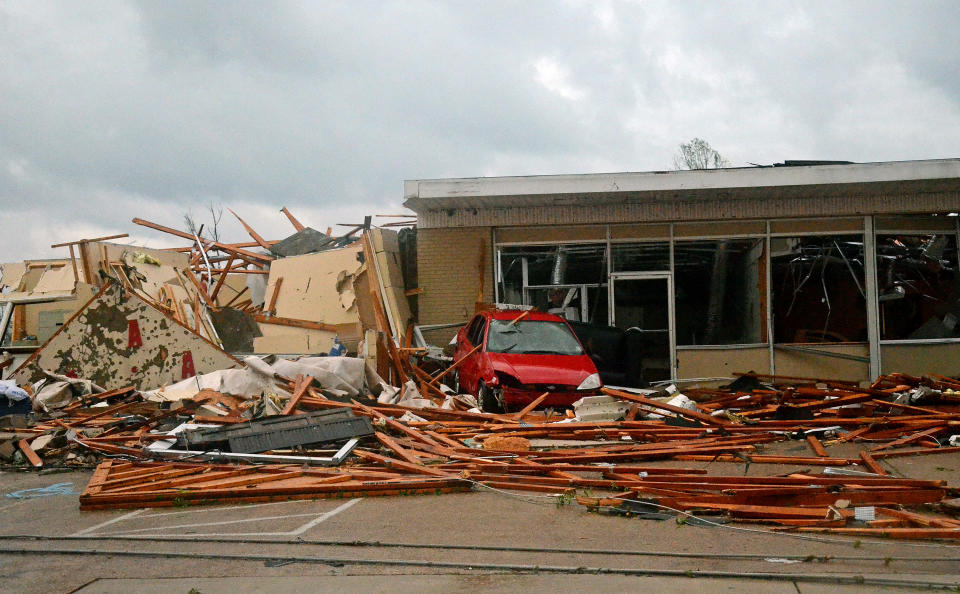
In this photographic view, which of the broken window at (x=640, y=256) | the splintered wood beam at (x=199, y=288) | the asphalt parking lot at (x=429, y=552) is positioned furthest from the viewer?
the splintered wood beam at (x=199, y=288)

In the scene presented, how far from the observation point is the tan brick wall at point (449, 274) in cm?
1566

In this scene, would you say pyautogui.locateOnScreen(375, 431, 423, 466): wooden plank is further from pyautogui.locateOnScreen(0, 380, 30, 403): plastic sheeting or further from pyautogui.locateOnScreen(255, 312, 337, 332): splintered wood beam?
pyautogui.locateOnScreen(255, 312, 337, 332): splintered wood beam

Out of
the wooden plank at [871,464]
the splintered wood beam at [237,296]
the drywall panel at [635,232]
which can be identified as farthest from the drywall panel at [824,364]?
the splintered wood beam at [237,296]

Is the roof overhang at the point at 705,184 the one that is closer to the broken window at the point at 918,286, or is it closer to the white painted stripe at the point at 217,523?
the broken window at the point at 918,286

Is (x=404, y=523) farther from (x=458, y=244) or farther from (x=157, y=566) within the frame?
(x=458, y=244)

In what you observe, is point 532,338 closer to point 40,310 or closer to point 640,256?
point 640,256

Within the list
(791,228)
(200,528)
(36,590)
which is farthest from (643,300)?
(36,590)

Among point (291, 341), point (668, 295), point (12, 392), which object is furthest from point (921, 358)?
point (12, 392)

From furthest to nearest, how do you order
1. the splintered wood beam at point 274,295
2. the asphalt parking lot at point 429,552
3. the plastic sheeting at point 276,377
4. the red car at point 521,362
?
the splintered wood beam at point 274,295 → the plastic sheeting at point 276,377 → the red car at point 521,362 → the asphalt parking lot at point 429,552

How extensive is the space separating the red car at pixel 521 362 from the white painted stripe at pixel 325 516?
468cm

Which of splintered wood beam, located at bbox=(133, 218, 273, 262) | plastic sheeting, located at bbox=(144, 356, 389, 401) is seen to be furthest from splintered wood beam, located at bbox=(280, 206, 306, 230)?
plastic sheeting, located at bbox=(144, 356, 389, 401)

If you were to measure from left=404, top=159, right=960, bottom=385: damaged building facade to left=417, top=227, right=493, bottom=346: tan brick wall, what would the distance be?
0.09 ft

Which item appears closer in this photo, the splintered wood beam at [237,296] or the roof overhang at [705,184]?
the roof overhang at [705,184]

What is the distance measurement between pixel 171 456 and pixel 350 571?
163 inches
